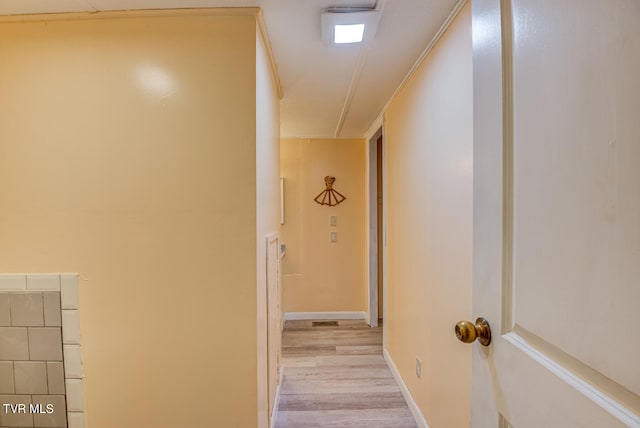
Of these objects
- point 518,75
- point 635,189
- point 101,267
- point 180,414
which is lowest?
point 180,414

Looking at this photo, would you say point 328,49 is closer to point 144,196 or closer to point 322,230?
point 144,196

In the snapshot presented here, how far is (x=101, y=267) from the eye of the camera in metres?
1.32

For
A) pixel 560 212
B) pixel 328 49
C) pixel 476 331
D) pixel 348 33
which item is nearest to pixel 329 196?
pixel 328 49

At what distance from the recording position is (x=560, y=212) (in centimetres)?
51

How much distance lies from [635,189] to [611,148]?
0.07m

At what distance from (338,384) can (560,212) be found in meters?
2.30

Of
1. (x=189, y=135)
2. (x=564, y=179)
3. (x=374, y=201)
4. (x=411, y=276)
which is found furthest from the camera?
(x=374, y=201)

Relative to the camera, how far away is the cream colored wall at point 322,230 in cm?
368

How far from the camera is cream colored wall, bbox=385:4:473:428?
4.25 feet

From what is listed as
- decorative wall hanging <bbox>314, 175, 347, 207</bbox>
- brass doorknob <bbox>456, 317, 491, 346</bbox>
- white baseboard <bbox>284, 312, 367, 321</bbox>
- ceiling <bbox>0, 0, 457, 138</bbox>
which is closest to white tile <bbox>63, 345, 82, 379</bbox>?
ceiling <bbox>0, 0, 457, 138</bbox>

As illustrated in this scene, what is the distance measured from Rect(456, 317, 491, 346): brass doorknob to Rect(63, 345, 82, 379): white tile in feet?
5.18

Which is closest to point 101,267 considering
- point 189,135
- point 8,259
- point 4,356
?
point 8,259

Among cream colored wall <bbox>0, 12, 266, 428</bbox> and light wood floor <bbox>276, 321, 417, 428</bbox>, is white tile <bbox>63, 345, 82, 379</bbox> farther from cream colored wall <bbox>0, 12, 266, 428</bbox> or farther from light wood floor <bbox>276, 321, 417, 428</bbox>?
light wood floor <bbox>276, 321, 417, 428</bbox>

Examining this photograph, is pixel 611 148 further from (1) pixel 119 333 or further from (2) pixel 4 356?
(2) pixel 4 356
